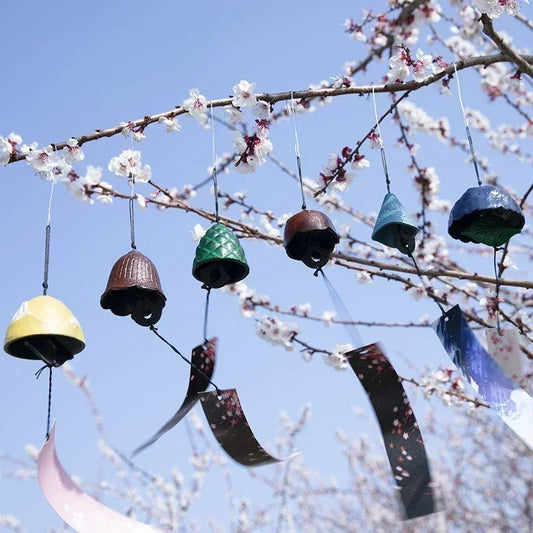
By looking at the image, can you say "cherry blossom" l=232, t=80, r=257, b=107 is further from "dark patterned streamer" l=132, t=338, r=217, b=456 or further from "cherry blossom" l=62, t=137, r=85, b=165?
"dark patterned streamer" l=132, t=338, r=217, b=456

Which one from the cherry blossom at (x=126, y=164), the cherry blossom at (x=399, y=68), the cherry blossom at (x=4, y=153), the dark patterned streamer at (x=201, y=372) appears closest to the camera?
the dark patterned streamer at (x=201, y=372)

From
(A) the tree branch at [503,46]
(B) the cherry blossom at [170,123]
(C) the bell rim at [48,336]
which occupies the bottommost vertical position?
(C) the bell rim at [48,336]

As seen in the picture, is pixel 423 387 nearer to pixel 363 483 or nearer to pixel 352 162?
pixel 352 162

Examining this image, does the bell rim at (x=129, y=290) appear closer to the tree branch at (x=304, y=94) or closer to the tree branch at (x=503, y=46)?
the tree branch at (x=304, y=94)

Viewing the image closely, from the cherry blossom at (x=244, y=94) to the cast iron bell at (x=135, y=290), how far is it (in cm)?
75

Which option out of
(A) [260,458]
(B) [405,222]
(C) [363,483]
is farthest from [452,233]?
(C) [363,483]

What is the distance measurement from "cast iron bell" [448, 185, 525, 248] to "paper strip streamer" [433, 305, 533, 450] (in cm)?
32

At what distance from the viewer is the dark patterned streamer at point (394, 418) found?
7.74ft

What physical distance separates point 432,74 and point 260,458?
1.76 m

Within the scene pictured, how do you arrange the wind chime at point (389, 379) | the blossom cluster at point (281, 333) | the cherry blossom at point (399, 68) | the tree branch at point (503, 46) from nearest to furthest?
1. the wind chime at point (389, 379)
2. the tree branch at point (503, 46)
3. the cherry blossom at point (399, 68)
4. the blossom cluster at point (281, 333)

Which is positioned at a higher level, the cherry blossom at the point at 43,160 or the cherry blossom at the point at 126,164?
the cherry blossom at the point at 126,164

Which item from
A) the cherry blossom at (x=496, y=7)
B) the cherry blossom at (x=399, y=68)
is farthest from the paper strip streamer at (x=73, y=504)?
the cherry blossom at (x=496, y=7)

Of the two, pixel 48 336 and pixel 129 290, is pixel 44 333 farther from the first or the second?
pixel 129 290

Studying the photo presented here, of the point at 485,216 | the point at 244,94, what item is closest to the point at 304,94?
the point at 244,94
